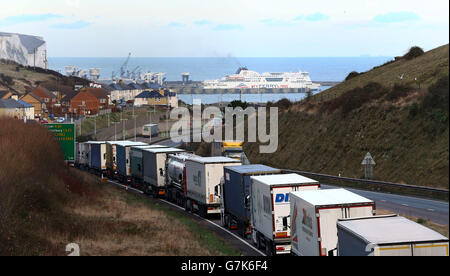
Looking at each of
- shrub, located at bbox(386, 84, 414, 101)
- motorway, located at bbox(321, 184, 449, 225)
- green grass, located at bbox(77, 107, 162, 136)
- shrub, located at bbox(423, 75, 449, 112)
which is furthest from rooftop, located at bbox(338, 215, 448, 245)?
green grass, located at bbox(77, 107, 162, 136)

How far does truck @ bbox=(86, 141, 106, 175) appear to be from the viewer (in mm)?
70750

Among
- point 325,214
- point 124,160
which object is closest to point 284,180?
point 325,214

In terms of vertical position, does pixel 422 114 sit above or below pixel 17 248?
above

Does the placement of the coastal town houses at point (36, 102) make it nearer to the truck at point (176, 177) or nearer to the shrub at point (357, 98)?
the shrub at point (357, 98)

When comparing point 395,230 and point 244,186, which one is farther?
point 244,186

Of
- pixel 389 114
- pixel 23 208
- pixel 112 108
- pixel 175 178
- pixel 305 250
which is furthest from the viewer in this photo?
pixel 112 108

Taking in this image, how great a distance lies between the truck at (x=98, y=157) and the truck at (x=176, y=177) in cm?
2403

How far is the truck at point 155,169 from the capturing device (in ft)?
158

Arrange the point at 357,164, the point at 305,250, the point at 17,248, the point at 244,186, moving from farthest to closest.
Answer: the point at 357,164 → the point at 244,186 → the point at 17,248 → the point at 305,250

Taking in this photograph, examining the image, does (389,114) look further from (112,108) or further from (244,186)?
(112,108)

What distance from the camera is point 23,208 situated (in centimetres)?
3428

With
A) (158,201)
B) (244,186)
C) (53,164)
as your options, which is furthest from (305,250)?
(53,164)

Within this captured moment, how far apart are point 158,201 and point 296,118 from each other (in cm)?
3240

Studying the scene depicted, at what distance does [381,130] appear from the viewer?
193 ft
